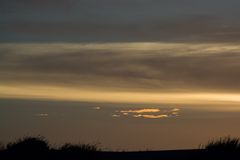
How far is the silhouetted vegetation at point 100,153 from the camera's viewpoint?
1486 centimetres

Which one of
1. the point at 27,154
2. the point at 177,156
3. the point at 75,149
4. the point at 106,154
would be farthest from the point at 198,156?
the point at 27,154

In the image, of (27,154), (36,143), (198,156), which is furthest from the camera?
(36,143)

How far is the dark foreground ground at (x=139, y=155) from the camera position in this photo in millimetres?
14586

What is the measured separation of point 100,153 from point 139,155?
4.35ft

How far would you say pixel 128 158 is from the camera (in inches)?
595

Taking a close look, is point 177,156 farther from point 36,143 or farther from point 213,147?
point 36,143

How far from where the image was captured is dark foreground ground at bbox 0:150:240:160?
47.9 ft

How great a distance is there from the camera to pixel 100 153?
1598 centimetres

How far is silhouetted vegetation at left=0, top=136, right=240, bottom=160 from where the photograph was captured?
1486 centimetres

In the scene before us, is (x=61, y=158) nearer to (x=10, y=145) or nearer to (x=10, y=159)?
(x=10, y=159)

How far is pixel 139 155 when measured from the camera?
15.7 m

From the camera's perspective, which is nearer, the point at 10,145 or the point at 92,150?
the point at 92,150

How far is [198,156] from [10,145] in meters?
6.89

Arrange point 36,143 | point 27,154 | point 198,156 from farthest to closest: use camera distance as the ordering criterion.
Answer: point 36,143 < point 27,154 < point 198,156
